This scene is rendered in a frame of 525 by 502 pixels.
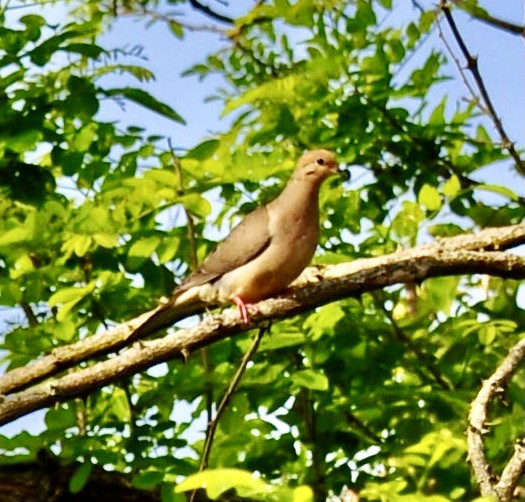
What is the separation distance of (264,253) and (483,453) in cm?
102

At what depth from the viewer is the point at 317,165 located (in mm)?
3014

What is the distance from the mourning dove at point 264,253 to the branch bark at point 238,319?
0.16 meters

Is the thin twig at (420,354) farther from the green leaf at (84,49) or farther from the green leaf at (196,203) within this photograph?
the green leaf at (84,49)

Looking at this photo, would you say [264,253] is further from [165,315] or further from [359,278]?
[359,278]

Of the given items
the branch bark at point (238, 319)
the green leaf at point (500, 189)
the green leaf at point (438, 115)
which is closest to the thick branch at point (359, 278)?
the branch bark at point (238, 319)

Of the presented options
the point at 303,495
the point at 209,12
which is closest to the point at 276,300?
the point at 303,495

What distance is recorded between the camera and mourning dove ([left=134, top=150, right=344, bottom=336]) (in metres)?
2.84

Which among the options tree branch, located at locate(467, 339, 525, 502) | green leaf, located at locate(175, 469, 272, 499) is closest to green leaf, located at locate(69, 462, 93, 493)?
tree branch, located at locate(467, 339, 525, 502)

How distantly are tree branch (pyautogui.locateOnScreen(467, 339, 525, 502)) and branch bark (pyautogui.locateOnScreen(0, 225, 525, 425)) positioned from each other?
304mm

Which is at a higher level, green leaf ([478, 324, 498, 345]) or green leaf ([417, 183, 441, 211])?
green leaf ([417, 183, 441, 211])

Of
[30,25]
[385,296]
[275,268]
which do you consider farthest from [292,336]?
[30,25]

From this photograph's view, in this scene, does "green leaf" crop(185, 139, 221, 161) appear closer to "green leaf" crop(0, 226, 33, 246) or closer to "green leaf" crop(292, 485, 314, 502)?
"green leaf" crop(0, 226, 33, 246)

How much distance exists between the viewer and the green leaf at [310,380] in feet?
9.14

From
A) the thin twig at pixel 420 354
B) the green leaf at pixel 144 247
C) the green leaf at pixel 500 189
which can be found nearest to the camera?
the green leaf at pixel 500 189
